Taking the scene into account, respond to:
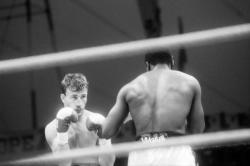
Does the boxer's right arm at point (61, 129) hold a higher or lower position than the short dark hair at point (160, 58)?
lower

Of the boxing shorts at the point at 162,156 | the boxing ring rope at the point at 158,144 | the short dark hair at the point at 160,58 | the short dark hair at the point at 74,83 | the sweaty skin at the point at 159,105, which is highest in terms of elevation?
the short dark hair at the point at 160,58

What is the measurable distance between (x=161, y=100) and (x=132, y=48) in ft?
2.33

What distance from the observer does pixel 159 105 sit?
1812 mm

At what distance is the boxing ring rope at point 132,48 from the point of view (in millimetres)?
1083

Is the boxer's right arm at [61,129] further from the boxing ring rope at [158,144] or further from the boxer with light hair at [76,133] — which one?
the boxing ring rope at [158,144]

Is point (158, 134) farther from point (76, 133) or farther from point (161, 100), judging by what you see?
point (76, 133)

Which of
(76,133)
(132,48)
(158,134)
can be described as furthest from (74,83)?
(132,48)

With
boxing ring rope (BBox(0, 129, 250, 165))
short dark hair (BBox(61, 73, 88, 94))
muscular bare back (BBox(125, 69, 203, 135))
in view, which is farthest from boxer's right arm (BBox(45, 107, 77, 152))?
boxing ring rope (BBox(0, 129, 250, 165))

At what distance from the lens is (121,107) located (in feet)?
6.00

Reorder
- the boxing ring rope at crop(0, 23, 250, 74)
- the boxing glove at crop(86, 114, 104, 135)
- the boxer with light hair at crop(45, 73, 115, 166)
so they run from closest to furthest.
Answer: the boxing ring rope at crop(0, 23, 250, 74) → the boxing glove at crop(86, 114, 104, 135) → the boxer with light hair at crop(45, 73, 115, 166)

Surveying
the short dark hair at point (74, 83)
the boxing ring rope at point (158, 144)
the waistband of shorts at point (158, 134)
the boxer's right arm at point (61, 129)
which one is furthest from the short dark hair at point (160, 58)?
the boxing ring rope at point (158, 144)

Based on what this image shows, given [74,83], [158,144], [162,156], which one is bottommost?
[162,156]

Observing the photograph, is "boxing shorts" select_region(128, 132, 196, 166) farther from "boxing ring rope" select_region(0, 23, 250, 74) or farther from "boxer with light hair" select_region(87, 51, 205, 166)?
"boxing ring rope" select_region(0, 23, 250, 74)

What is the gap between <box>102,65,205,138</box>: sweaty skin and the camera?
179 cm
